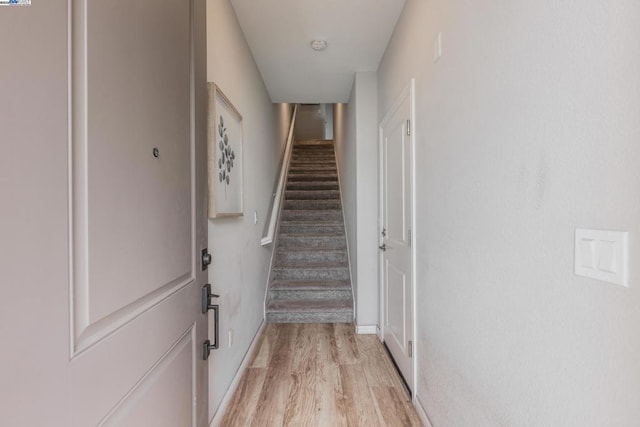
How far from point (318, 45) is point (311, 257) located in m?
2.49

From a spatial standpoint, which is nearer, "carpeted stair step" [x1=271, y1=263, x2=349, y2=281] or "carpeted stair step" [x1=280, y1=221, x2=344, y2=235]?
"carpeted stair step" [x1=271, y1=263, x2=349, y2=281]

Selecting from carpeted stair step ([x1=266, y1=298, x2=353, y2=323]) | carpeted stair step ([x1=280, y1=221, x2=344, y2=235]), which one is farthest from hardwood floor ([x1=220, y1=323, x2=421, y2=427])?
carpeted stair step ([x1=280, y1=221, x2=344, y2=235])

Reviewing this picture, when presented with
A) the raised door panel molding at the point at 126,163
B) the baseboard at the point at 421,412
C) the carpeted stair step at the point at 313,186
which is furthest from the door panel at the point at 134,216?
the carpeted stair step at the point at 313,186

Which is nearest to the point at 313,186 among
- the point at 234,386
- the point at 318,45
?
the point at 318,45

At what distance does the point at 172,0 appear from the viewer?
93cm

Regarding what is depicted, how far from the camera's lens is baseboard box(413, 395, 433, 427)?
1.70 metres

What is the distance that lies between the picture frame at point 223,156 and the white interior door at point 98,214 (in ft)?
2.10

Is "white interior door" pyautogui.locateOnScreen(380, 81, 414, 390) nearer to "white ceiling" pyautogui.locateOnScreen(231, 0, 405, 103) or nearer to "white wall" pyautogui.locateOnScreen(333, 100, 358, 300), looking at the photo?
"white wall" pyautogui.locateOnScreen(333, 100, 358, 300)

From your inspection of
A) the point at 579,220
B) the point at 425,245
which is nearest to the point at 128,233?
the point at 579,220

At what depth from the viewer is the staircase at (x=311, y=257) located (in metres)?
3.39

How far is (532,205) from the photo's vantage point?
0.89 m

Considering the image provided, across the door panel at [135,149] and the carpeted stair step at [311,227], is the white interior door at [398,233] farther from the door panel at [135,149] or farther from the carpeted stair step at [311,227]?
the carpeted stair step at [311,227]

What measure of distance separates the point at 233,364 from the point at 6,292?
74.8 inches

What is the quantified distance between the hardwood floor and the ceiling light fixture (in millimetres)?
2448
